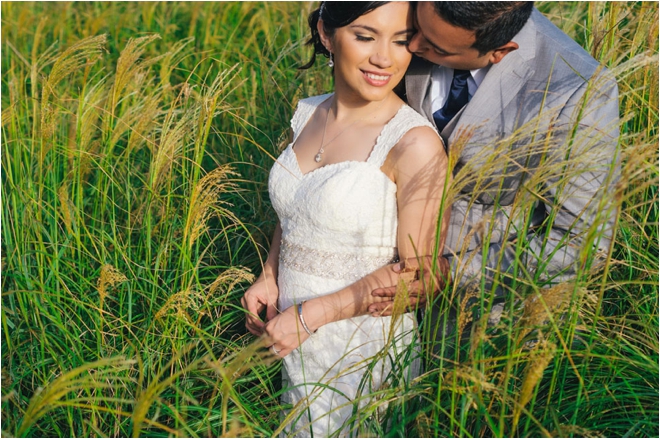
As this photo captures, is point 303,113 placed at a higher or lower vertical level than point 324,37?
lower

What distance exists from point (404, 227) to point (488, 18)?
0.84 meters

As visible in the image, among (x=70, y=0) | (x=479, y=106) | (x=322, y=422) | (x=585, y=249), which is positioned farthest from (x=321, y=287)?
(x=70, y=0)

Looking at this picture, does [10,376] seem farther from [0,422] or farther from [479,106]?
[479,106]

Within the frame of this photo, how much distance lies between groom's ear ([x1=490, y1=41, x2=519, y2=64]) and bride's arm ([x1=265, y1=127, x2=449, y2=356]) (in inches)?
15.9

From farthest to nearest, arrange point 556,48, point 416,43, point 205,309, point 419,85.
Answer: point 205,309 → point 419,85 → point 556,48 → point 416,43

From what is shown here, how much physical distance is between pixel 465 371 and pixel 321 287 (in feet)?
2.75

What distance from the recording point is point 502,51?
271 cm

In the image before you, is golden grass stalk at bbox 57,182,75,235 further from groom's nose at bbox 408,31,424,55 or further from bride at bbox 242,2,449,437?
groom's nose at bbox 408,31,424,55

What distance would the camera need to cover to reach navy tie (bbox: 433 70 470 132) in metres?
2.92

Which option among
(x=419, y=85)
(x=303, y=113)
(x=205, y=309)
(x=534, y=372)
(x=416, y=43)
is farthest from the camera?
(x=303, y=113)

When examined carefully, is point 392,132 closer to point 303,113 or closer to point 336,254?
point 336,254

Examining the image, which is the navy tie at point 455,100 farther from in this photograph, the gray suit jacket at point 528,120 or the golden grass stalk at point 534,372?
the golden grass stalk at point 534,372

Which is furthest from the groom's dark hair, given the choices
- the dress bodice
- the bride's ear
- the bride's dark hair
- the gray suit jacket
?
the bride's ear

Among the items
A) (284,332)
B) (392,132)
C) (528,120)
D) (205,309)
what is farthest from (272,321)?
(528,120)
